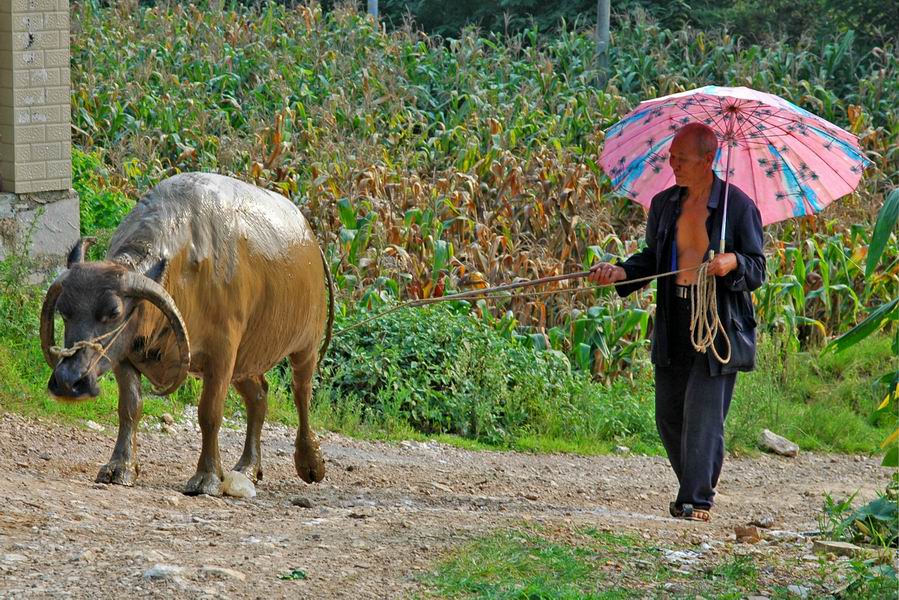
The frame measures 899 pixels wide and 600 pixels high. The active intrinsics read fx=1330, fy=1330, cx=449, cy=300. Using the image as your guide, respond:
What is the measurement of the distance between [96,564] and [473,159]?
374 inches

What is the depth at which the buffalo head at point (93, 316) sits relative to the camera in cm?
568

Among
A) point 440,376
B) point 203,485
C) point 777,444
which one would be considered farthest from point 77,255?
point 777,444

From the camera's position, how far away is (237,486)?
6695 millimetres

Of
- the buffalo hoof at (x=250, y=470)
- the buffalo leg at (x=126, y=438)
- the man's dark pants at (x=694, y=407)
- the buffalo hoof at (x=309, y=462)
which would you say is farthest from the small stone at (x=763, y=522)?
the buffalo leg at (x=126, y=438)

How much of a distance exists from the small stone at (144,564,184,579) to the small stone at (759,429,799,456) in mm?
6023

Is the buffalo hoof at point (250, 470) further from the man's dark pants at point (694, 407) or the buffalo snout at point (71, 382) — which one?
the man's dark pants at point (694, 407)

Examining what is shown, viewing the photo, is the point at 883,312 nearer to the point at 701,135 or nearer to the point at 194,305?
the point at 701,135

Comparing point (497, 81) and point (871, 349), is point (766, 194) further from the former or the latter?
point (497, 81)

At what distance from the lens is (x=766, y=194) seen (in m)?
7.33

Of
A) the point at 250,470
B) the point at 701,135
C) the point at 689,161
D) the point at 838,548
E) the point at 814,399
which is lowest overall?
the point at 814,399

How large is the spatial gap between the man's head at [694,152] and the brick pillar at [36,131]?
522cm

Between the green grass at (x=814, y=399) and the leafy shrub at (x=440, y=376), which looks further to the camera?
the green grass at (x=814, y=399)

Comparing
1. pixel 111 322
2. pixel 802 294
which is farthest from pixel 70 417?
pixel 802 294

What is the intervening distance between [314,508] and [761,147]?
310cm
